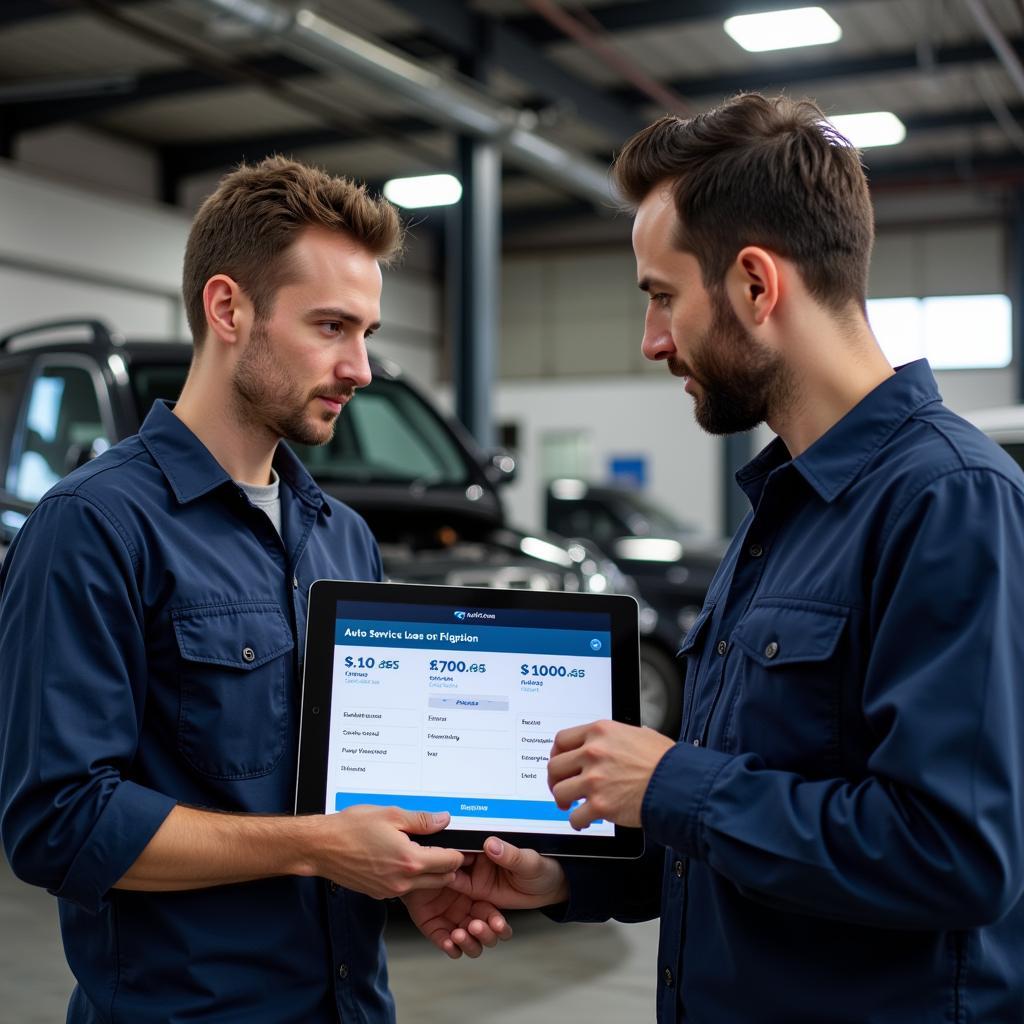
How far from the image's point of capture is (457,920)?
183 cm

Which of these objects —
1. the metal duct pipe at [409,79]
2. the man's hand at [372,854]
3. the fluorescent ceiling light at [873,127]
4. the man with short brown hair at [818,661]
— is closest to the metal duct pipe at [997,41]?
the fluorescent ceiling light at [873,127]

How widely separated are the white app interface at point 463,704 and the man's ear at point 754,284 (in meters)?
0.47

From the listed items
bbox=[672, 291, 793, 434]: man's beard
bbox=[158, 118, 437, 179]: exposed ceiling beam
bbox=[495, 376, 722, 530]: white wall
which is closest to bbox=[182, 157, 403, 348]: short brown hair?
bbox=[672, 291, 793, 434]: man's beard

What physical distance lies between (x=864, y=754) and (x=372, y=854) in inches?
24.3

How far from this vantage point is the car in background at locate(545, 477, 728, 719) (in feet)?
25.9

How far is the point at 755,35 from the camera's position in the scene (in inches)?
430

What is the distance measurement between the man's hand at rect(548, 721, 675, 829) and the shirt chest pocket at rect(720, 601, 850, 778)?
0.10m

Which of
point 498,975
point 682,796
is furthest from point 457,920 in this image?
point 498,975

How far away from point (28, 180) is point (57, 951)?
36.3 feet

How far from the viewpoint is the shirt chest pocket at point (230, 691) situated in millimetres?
1717

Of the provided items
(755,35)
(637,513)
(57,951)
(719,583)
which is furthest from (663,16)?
(719,583)

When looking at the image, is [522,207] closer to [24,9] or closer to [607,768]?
[24,9]

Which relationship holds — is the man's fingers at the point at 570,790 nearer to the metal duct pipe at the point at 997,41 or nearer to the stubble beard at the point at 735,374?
the stubble beard at the point at 735,374

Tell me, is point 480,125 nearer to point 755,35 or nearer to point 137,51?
point 755,35
